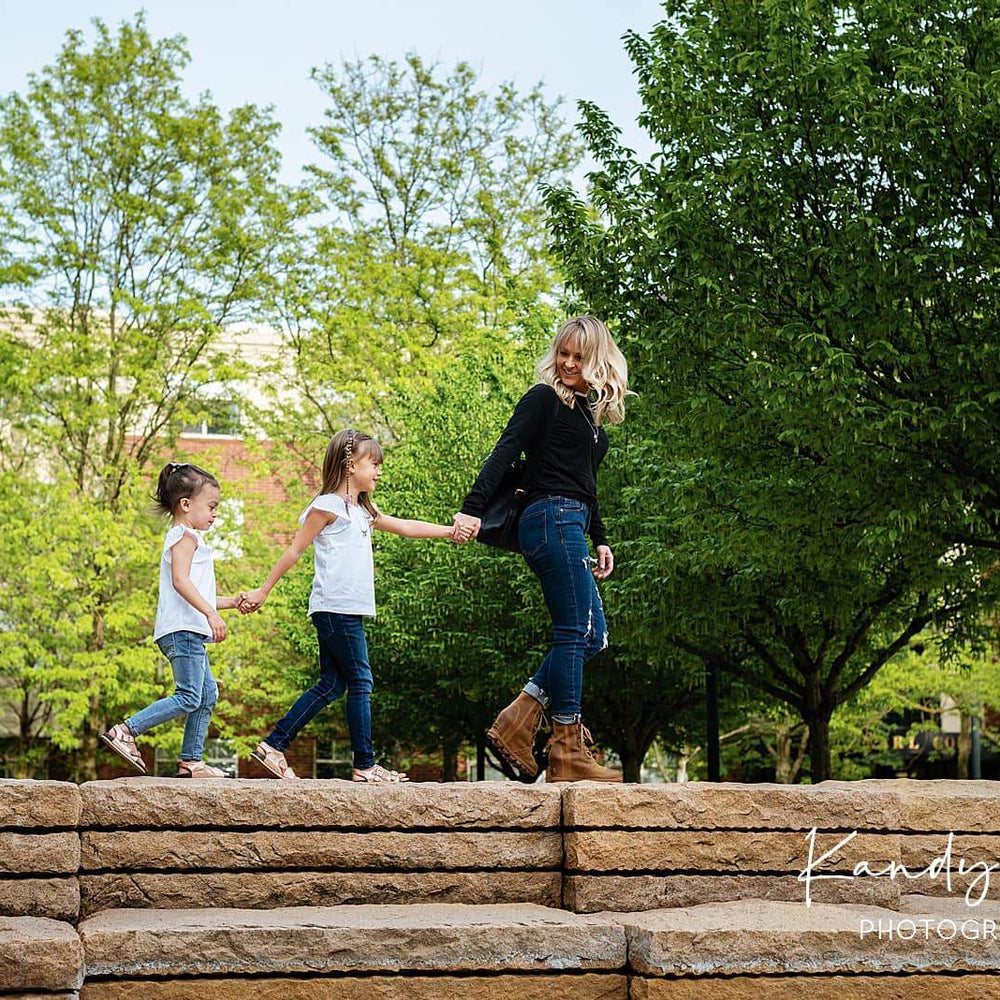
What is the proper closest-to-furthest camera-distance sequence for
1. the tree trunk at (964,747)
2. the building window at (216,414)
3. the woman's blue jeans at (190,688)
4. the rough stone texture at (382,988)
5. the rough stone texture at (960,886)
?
the rough stone texture at (382,988), the rough stone texture at (960,886), the woman's blue jeans at (190,688), the building window at (216,414), the tree trunk at (964,747)

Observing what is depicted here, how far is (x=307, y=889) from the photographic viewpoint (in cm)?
567

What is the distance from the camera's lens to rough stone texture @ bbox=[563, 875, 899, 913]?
580cm

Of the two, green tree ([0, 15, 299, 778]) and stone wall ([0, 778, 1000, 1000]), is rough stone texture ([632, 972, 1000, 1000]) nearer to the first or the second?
stone wall ([0, 778, 1000, 1000])

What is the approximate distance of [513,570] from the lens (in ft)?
86.0

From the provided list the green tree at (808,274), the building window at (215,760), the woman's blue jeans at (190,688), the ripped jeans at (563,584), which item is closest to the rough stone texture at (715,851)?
the ripped jeans at (563,584)

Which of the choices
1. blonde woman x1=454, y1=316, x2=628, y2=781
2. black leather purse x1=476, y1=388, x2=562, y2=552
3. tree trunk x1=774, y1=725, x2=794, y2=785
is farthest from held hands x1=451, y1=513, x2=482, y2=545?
tree trunk x1=774, y1=725, x2=794, y2=785

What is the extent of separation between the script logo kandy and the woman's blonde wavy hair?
2.21 meters

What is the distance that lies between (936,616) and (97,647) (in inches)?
612

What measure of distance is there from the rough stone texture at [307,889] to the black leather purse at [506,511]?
6.17 ft

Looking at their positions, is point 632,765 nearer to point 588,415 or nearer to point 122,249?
point 122,249

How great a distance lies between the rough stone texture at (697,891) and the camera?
5801mm

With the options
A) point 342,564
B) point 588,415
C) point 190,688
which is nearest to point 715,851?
point 588,415

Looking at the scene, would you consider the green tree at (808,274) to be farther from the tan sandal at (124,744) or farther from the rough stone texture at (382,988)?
the rough stone texture at (382,988)

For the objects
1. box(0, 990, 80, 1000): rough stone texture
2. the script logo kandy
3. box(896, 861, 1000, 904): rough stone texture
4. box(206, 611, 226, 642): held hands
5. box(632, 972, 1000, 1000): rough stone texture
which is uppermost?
box(206, 611, 226, 642): held hands
